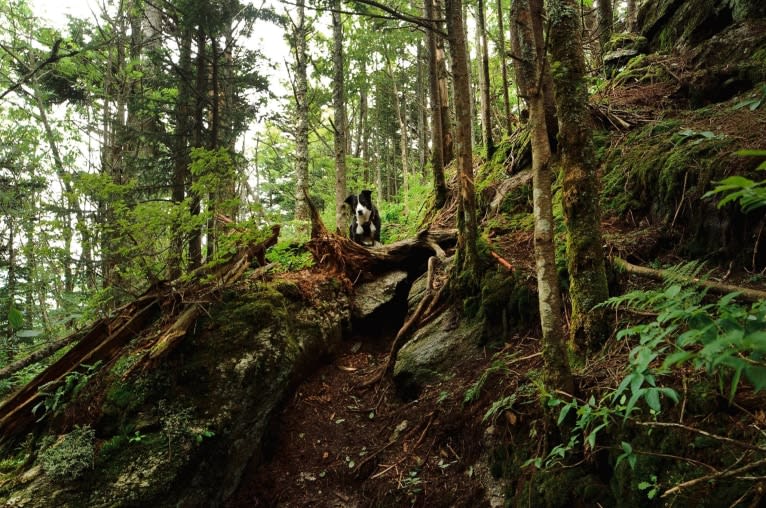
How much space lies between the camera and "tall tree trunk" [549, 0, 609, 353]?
319 cm

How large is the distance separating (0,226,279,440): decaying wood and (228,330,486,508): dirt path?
5.31 feet

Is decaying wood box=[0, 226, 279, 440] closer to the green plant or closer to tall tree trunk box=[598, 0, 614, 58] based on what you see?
the green plant

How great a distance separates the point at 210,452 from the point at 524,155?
6314 millimetres

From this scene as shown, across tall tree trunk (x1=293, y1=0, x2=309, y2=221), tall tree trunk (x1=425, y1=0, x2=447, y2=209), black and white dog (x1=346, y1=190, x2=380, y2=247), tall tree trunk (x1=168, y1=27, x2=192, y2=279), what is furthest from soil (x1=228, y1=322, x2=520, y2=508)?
tall tree trunk (x1=293, y1=0, x2=309, y2=221)

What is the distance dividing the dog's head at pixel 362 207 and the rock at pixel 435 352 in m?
3.85

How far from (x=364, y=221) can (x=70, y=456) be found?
6.01 m

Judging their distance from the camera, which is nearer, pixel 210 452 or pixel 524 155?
pixel 210 452

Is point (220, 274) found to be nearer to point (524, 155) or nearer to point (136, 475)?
point (136, 475)

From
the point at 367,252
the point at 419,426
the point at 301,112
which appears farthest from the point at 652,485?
the point at 301,112

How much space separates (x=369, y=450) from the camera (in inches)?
170

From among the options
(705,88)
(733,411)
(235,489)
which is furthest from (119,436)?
Answer: (705,88)

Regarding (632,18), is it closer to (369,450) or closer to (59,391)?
(369,450)

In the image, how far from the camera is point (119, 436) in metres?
3.83

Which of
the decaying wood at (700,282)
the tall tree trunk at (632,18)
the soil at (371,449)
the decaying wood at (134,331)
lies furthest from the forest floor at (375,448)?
the tall tree trunk at (632,18)
